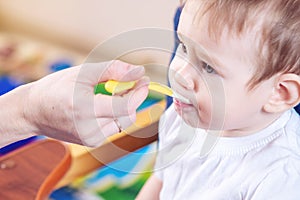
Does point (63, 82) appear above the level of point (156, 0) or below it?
above

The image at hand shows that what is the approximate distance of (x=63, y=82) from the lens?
63cm

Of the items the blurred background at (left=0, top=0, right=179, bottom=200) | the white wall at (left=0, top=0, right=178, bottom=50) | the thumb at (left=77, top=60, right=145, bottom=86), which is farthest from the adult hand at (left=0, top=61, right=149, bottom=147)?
the white wall at (left=0, top=0, right=178, bottom=50)

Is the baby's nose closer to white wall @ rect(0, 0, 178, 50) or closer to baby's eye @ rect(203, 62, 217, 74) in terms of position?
baby's eye @ rect(203, 62, 217, 74)

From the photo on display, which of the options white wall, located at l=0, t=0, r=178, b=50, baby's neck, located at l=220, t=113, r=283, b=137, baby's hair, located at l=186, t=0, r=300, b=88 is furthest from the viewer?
white wall, located at l=0, t=0, r=178, b=50

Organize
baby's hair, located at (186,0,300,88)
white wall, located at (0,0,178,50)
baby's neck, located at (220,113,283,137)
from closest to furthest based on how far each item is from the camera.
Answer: baby's hair, located at (186,0,300,88), baby's neck, located at (220,113,283,137), white wall, located at (0,0,178,50)

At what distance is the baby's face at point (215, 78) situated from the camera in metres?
0.62

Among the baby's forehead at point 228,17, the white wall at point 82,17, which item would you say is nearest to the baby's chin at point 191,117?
the baby's forehead at point 228,17

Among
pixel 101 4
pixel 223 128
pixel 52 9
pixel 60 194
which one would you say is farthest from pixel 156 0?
pixel 223 128

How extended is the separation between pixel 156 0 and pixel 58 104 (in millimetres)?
1094

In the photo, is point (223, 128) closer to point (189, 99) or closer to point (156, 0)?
point (189, 99)

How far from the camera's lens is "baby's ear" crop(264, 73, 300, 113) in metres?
0.63

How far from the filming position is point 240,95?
2.14 ft

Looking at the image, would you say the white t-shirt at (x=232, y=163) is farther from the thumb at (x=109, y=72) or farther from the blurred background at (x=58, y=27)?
the blurred background at (x=58, y=27)

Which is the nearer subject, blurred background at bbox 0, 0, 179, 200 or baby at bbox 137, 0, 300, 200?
baby at bbox 137, 0, 300, 200
